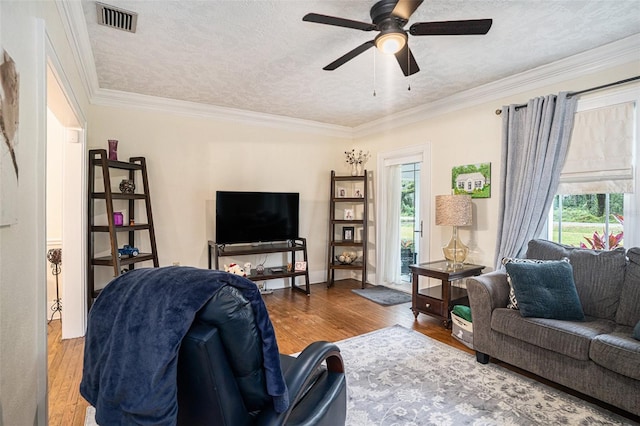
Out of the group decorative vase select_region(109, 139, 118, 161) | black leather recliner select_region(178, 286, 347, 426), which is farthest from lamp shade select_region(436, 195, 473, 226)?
decorative vase select_region(109, 139, 118, 161)

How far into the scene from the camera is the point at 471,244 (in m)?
3.88

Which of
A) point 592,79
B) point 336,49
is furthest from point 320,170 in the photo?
point 592,79

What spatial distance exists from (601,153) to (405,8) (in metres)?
2.26

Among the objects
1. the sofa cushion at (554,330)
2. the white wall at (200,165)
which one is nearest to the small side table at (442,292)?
the sofa cushion at (554,330)

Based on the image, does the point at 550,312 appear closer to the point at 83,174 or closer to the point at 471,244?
the point at 471,244

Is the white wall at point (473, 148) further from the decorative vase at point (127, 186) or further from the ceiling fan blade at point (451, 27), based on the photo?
the decorative vase at point (127, 186)

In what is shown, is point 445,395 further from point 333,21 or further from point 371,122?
point 371,122

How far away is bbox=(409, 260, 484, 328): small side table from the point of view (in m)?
3.37

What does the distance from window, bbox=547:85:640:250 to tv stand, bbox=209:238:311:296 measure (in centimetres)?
311

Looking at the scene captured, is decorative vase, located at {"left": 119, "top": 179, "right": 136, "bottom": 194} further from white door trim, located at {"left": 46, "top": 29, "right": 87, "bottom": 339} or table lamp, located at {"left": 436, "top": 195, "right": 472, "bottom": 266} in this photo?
table lamp, located at {"left": 436, "top": 195, "right": 472, "bottom": 266}

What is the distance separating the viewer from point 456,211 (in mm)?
3559

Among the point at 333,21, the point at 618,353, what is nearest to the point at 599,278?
the point at 618,353

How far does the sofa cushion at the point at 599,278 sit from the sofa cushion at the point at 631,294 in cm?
4

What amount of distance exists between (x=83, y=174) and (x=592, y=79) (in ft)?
15.7
